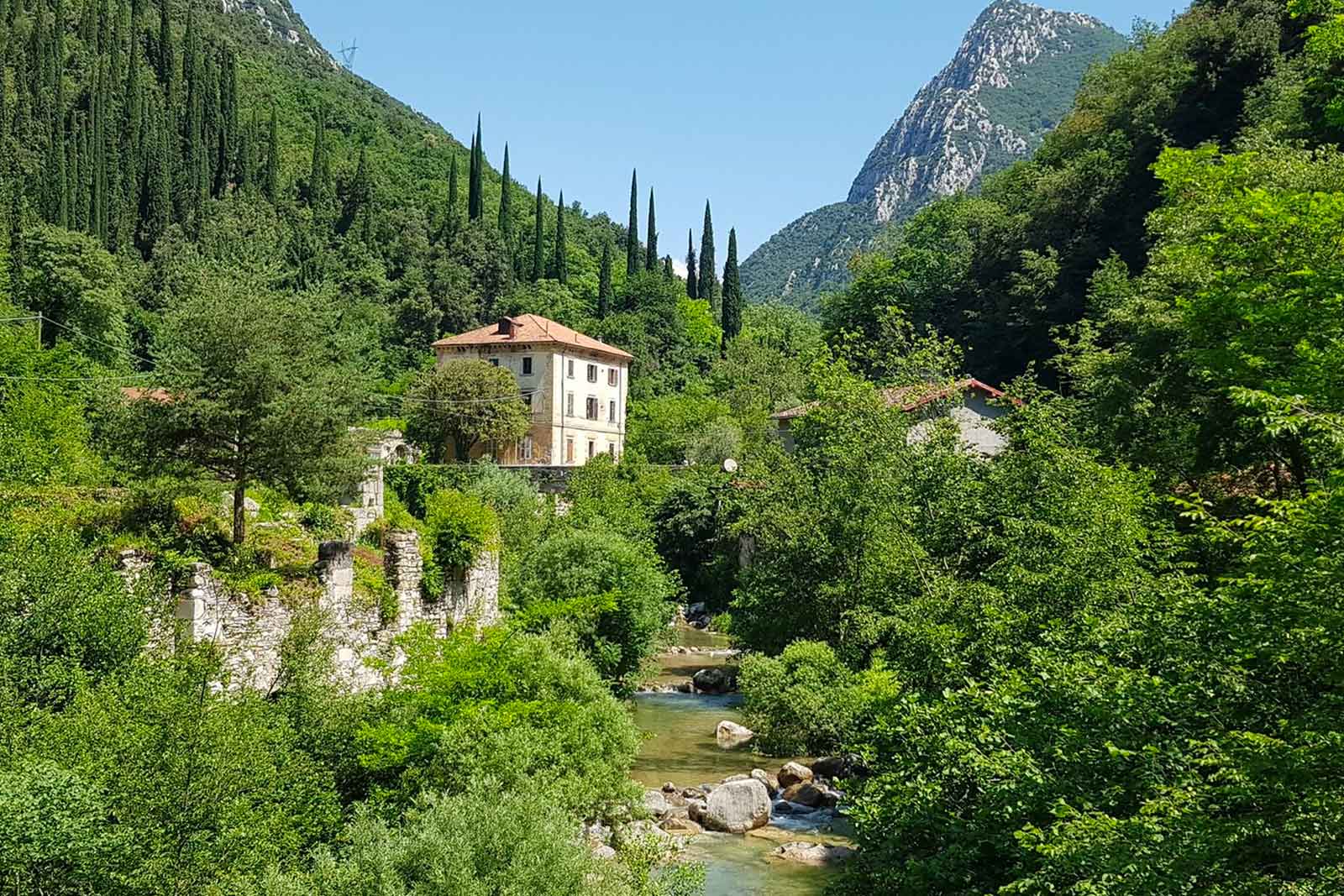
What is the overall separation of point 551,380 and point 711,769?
158ft

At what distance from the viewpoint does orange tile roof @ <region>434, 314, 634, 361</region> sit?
234 feet

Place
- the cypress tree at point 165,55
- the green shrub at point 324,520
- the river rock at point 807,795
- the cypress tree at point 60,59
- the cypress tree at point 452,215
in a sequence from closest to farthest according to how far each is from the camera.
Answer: the green shrub at point 324,520 → the river rock at point 807,795 → the cypress tree at point 60,59 → the cypress tree at point 165,55 → the cypress tree at point 452,215

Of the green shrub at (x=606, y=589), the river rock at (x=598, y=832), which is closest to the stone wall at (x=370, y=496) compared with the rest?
the green shrub at (x=606, y=589)

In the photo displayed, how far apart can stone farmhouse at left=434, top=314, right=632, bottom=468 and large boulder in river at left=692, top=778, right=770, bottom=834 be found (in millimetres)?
48079

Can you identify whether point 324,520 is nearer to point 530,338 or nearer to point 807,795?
point 807,795

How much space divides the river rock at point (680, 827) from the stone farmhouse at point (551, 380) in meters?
48.2

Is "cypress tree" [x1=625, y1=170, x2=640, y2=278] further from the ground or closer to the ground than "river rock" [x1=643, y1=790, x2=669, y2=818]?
further from the ground

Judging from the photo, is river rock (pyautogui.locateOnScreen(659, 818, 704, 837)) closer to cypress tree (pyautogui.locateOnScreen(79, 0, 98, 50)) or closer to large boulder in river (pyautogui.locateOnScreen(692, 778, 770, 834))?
large boulder in river (pyautogui.locateOnScreen(692, 778, 770, 834))

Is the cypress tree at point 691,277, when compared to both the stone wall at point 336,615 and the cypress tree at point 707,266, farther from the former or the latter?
the stone wall at point 336,615

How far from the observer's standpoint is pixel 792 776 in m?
24.7

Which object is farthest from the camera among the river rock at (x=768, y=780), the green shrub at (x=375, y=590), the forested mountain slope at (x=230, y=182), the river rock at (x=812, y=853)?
the forested mountain slope at (x=230, y=182)

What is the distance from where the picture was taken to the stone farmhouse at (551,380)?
7150 centimetres

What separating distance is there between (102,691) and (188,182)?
83111 mm

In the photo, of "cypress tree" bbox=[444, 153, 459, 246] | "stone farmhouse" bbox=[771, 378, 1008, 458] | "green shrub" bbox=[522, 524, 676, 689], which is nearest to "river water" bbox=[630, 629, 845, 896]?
"green shrub" bbox=[522, 524, 676, 689]
